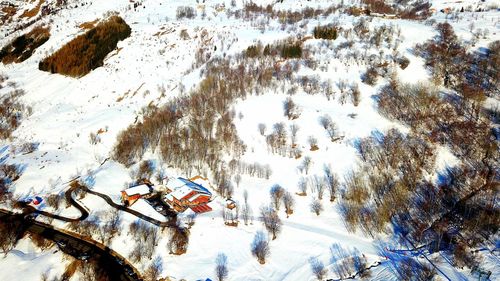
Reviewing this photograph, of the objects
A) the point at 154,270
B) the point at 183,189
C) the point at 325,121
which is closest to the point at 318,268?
the point at 154,270

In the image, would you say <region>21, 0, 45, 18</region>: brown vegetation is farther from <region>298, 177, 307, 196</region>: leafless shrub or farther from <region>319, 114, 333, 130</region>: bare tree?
<region>298, 177, 307, 196</region>: leafless shrub

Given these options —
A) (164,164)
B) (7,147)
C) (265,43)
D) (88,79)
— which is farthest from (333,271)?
(88,79)

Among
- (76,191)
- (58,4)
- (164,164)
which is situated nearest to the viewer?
(76,191)

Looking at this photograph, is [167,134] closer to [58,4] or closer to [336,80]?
[336,80]

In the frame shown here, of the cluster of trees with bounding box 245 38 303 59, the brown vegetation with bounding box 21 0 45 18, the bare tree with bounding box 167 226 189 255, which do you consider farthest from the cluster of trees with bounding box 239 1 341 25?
the brown vegetation with bounding box 21 0 45 18

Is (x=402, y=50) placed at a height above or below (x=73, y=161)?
above

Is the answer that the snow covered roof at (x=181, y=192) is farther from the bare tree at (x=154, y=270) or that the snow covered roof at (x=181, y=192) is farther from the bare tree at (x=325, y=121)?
the bare tree at (x=325, y=121)

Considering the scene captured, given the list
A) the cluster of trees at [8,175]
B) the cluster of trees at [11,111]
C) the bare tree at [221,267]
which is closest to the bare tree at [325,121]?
the bare tree at [221,267]
